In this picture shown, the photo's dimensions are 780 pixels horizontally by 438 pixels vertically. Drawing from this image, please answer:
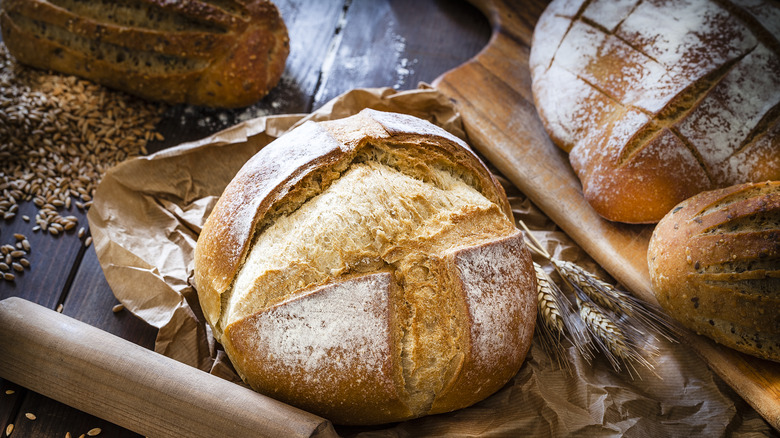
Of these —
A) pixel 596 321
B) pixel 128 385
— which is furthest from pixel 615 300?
pixel 128 385

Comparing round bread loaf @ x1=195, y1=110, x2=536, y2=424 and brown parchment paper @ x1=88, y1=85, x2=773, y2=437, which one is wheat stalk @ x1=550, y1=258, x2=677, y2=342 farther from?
round bread loaf @ x1=195, y1=110, x2=536, y2=424

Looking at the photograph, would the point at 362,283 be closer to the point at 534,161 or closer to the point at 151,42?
the point at 534,161

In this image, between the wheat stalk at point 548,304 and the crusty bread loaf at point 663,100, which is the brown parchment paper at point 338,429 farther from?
the crusty bread loaf at point 663,100

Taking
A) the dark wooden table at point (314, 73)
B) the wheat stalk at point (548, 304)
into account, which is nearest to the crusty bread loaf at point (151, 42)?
the dark wooden table at point (314, 73)

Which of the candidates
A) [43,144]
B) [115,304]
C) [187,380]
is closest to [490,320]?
[187,380]

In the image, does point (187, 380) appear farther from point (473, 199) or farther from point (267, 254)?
point (473, 199)
